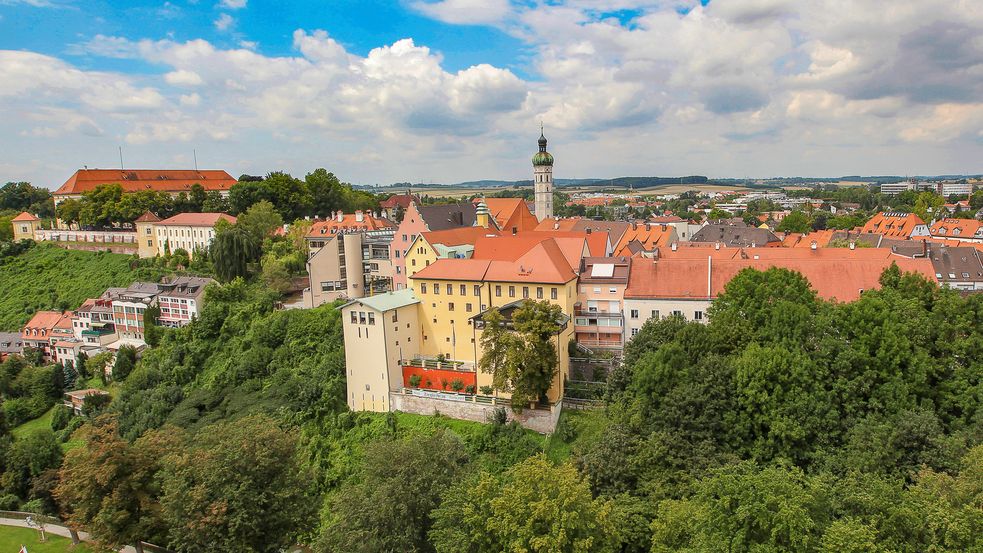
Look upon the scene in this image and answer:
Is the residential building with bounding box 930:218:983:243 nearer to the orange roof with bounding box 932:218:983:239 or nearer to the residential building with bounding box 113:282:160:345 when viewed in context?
the orange roof with bounding box 932:218:983:239

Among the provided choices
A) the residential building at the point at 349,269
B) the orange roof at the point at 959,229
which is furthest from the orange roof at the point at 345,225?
the orange roof at the point at 959,229

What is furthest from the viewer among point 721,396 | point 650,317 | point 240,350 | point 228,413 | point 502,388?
point 240,350

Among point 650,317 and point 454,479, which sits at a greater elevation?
point 650,317

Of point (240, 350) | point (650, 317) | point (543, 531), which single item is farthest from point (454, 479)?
point (240, 350)

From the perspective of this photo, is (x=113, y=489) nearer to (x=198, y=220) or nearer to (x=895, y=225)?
(x=198, y=220)

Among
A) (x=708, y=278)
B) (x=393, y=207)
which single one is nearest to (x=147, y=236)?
(x=393, y=207)

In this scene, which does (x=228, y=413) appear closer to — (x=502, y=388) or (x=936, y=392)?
(x=502, y=388)
